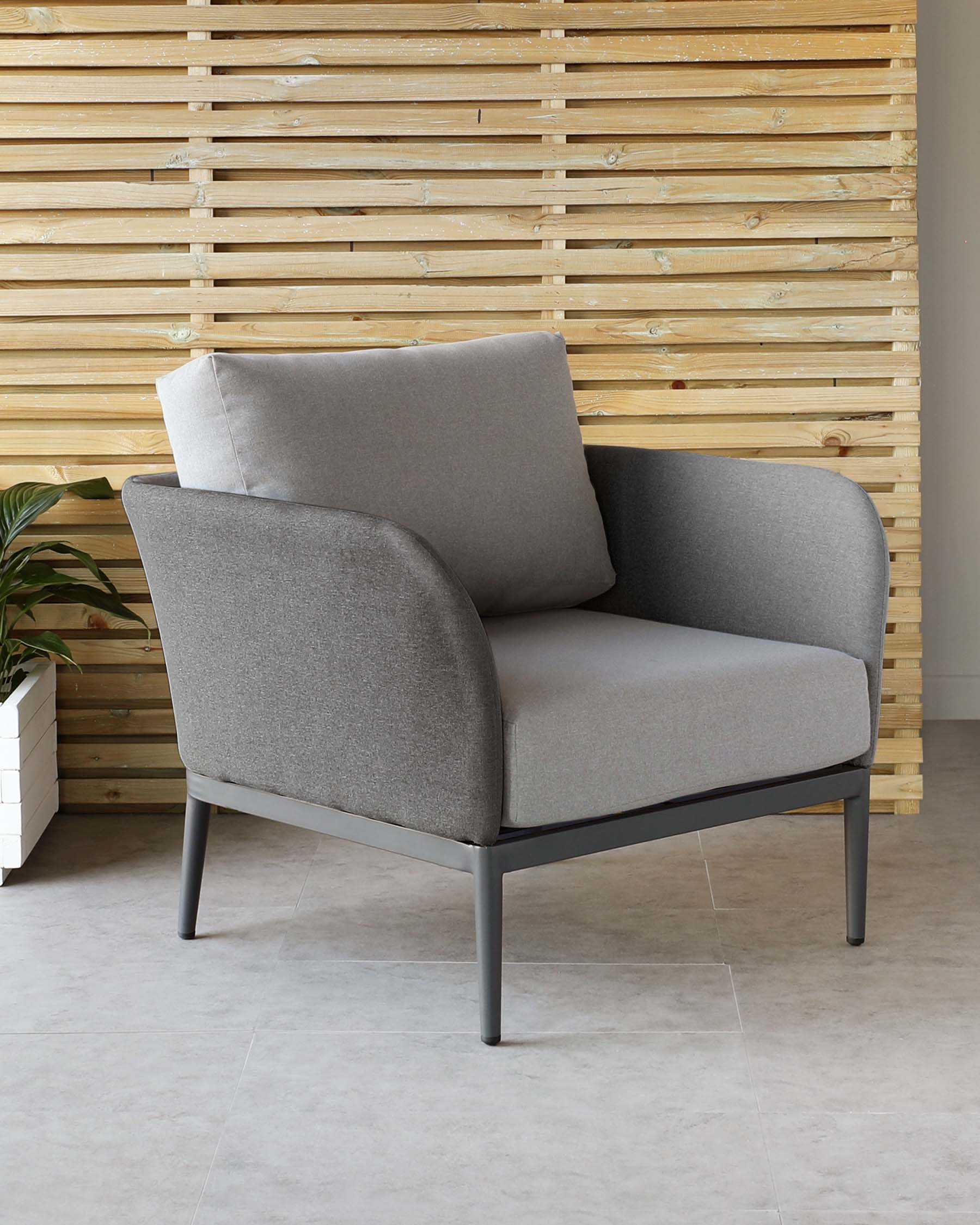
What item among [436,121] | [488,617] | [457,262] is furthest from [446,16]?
[488,617]

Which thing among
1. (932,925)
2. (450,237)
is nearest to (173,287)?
(450,237)

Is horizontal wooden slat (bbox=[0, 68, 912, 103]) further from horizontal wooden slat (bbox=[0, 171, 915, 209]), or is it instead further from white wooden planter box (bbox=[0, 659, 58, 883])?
white wooden planter box (bbox=[0, 659, 58, 883])

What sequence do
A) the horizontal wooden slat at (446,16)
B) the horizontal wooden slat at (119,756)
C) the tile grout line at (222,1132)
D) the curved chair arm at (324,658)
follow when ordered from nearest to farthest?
the tile grout line at (222,1132), the curved chair arm at (324,658), the horizontal wooden slat at (446,16), the horizontal wooden slat at (119,756)

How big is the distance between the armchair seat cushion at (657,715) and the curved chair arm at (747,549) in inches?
2.5

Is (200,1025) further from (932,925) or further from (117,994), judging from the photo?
(932,925)

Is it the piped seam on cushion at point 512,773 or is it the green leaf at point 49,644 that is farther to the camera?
the green leaf at point 49,644

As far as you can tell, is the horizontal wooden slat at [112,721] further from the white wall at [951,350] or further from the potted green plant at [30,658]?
the white wall at [951,350]

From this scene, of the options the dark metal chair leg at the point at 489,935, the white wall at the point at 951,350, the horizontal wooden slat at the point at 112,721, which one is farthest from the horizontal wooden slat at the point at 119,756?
the white wall at the point at 951,350

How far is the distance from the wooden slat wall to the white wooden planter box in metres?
0.27

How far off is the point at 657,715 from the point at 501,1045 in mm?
477

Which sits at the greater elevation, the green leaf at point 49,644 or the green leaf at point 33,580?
the green leaf at point 33,580

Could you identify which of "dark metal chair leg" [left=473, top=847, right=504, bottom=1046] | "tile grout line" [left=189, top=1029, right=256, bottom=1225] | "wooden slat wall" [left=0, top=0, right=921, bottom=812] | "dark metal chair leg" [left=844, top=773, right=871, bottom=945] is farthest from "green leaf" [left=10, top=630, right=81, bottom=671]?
"dark metal chair leg" [left=844, top=773, right=871, bottom=945]

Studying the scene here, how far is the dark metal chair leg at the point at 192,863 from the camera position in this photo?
87.2 inches

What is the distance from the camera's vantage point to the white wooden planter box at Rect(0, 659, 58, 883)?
248 cm
